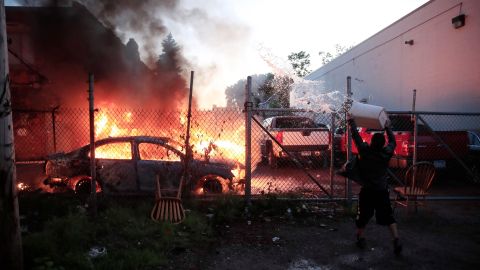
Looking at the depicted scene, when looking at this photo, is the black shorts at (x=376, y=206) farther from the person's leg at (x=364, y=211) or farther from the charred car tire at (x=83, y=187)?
the charred car tire at (x=83, y=187)

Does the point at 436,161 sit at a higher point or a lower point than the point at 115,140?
lower

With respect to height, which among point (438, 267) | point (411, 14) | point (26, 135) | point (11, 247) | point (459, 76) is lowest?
point (438, 267)

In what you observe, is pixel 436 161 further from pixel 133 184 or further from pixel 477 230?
pixel 133 184

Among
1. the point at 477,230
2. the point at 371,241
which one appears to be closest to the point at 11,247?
the point at 371,241

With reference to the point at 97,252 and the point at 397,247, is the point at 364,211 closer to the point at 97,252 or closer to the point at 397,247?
the point at 397,247

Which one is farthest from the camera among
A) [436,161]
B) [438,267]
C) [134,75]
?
[134,75]

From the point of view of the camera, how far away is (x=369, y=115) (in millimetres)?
5270

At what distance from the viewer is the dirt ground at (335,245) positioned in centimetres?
432

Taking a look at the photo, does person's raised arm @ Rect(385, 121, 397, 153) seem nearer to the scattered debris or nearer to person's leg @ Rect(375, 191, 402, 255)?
person's leg @ Rect(375, 191, 402, 255)

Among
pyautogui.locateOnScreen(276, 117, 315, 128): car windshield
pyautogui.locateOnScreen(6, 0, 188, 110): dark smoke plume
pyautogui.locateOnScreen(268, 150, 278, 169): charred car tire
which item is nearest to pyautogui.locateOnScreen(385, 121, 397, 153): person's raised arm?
pyautogui.locateOnScreen(276, 117, 315, 128): car windshield

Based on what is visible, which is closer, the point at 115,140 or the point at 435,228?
the point at 435,228

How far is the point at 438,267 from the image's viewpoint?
427cm

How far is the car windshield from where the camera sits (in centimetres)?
1120

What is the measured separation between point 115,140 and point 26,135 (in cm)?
956
